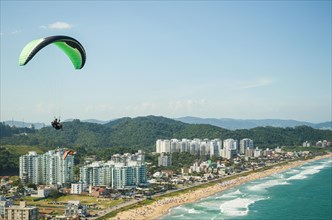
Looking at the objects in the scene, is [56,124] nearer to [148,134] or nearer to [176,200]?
[176,200]

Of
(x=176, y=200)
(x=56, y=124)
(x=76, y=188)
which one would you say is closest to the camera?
(x=56, y=124)

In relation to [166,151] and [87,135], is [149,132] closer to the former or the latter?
[87,135]

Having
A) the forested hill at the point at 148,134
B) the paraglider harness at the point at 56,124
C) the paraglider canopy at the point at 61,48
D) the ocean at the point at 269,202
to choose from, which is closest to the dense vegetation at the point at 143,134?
the forested hill at the point at 148,134

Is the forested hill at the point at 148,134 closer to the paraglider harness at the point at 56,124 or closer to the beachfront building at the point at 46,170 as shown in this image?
the beachfront building at the point at 46,170

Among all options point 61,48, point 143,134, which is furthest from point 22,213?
point 143,134

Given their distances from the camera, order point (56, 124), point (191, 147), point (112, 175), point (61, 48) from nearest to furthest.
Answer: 1. point (56, 124)
2. point (61, 48)
3. point (112, 175)
4. point (191, 147)

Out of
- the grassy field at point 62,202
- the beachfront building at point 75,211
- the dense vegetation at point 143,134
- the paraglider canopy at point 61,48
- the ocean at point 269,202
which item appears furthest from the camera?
the dense vegetation at point 143,134

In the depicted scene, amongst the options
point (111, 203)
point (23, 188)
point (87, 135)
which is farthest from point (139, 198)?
point (87, 135)
